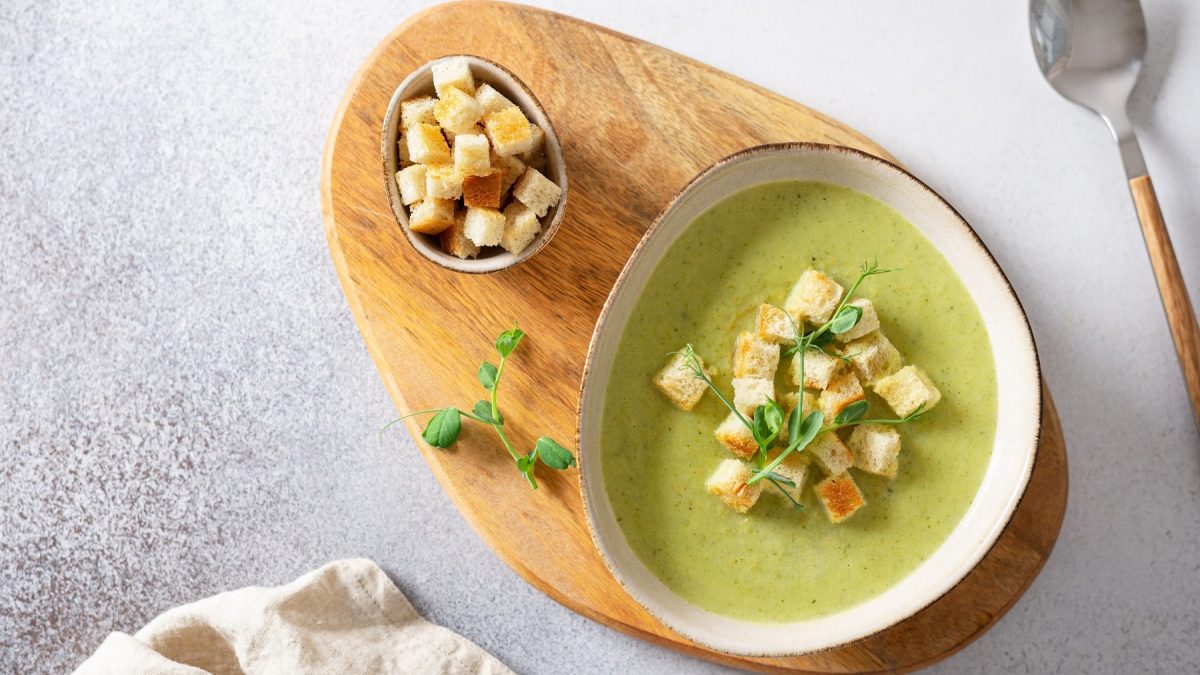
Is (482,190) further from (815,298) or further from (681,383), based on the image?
(815,298)

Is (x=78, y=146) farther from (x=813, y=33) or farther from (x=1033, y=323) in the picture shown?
(x=1033, y=323)

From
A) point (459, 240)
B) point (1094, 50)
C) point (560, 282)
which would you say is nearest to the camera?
point (459, 240)

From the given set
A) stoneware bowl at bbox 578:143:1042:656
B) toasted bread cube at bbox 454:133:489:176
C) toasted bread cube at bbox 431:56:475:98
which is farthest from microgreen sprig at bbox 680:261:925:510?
toasted bread cube at bbox 431:56:475:98

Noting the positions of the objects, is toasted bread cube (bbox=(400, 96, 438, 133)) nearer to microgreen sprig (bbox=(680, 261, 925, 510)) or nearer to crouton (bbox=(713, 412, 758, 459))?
microgreen sprig (bbox=(680, 261, 925, 510))

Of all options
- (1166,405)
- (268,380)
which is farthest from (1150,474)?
(268,380)

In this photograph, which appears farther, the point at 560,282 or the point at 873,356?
the point at 560,282

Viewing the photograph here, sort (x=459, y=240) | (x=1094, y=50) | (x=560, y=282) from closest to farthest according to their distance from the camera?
(x=459, y=240), (x=560, y=282), (x=1094, y=50)

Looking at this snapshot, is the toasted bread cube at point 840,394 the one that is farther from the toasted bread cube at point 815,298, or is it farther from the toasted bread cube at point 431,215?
the toasted bread cube at point 431,215

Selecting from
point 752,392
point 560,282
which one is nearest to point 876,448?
point 752,392
